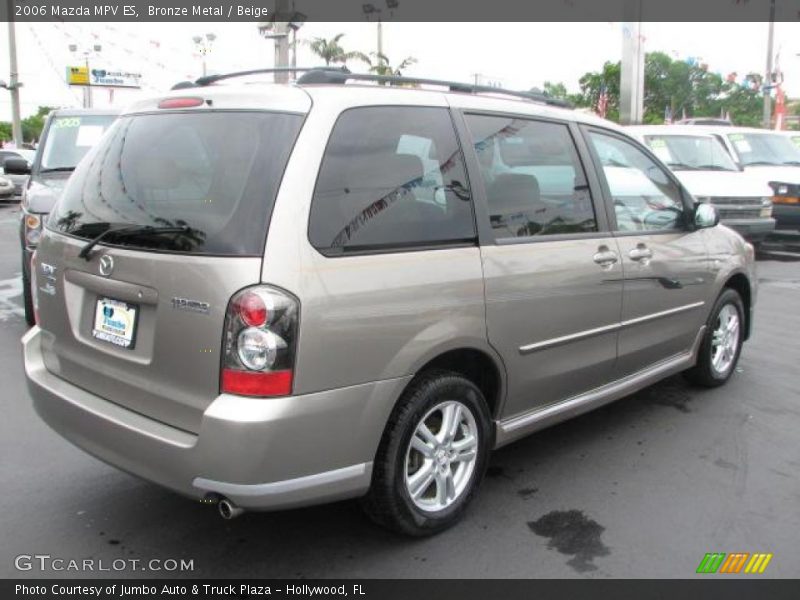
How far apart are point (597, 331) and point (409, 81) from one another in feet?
5.15

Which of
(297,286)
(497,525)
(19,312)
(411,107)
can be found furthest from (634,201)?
(19,312)

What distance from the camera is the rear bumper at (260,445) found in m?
2.51

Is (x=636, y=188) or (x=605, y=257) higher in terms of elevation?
(x=636, y=188)

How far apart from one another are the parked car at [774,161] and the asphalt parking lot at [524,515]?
9071mm

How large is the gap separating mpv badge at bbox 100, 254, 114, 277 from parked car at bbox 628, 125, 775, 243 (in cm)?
868

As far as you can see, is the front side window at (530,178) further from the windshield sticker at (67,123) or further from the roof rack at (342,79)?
the windshield sticker at (67,123)

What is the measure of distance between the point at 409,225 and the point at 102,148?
1.45 m

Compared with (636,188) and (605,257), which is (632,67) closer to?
(636,188)

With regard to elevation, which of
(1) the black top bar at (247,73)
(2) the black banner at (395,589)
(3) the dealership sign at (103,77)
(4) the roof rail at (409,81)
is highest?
(3) the dealership sign at (103,77)

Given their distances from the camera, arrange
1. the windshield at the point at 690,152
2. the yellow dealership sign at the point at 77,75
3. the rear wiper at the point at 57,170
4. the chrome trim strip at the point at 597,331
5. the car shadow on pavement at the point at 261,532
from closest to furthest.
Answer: the car shadow on pavement at the point at 261,532
the chrome trim strip at the point at 597,331
the rear wiper at the point at 57,170
the windshield at the point at 690,152
the yellow dealership sign at the point at 77,75

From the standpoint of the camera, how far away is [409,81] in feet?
11.1

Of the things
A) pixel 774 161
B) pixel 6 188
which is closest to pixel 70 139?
pixel 774 161

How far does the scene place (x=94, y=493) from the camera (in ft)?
11.7

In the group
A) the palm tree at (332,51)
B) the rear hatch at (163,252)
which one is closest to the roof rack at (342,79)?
the rear hatch at (163,252)
